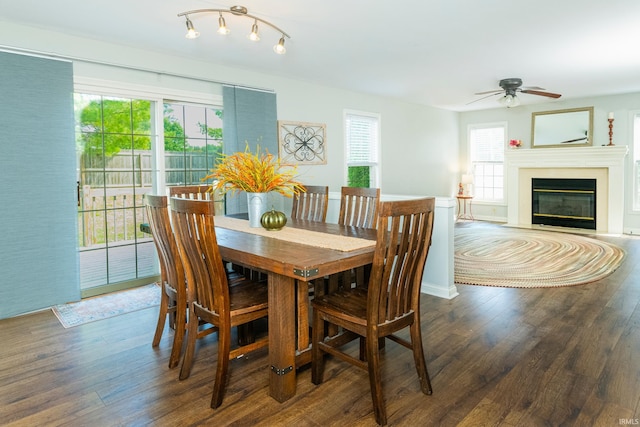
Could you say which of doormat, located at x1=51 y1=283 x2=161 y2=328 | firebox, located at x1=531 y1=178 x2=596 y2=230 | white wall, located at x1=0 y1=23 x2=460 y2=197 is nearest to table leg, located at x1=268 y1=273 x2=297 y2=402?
doormat, located at x1=51 y1=283 x2=161 y2=328

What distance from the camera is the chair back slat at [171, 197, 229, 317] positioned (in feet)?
6.44

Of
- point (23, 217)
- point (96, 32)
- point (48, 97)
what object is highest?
point (96, 32)

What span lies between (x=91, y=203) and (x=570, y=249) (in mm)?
5843

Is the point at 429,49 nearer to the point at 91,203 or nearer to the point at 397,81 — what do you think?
the point at 397,81

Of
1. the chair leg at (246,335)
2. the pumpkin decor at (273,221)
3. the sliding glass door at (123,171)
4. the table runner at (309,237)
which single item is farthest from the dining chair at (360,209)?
the sliding glass door at (123,171)

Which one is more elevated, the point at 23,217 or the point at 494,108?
the point at 494,108

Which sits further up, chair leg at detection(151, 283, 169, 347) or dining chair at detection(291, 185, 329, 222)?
dining chair at detection(291, 185, 329, 222)

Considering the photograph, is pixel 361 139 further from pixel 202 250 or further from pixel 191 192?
pixel 202 250

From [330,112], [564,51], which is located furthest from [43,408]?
[564,51]

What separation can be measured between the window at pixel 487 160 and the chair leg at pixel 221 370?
7708mm

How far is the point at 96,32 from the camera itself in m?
3.50

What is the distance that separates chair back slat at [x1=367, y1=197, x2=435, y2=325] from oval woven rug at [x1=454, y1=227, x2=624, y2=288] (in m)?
2.35

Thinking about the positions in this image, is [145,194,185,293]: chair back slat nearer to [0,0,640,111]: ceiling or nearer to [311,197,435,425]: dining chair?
[311,197,435,425]: dining chair

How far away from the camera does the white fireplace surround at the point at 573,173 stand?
22.8 feet
